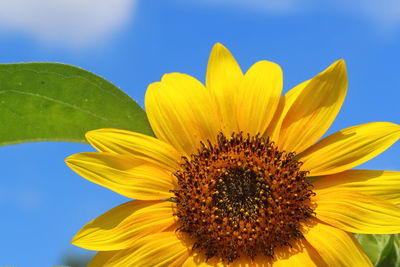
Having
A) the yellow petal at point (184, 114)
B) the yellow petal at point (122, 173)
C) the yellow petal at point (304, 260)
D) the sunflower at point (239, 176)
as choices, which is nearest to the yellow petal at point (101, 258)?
the sunflower at point (239, 176)

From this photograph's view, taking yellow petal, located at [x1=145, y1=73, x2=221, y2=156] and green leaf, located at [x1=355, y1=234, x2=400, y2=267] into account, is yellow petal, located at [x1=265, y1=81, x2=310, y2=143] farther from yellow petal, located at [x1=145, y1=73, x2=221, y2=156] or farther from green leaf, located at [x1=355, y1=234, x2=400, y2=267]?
green leaf, located at [x1=355, y1=234, x2=400, y2=267]

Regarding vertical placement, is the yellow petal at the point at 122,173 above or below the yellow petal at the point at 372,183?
above

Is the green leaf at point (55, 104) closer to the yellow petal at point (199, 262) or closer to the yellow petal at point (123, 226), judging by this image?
the yellow petal at point (123, 226)

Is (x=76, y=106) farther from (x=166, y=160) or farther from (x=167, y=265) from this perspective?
(x=167, y=265)

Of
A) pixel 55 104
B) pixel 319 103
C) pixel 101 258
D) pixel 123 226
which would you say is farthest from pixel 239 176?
pixel 55 104

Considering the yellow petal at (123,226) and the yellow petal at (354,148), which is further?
A: the yellow petal at (354,148)
